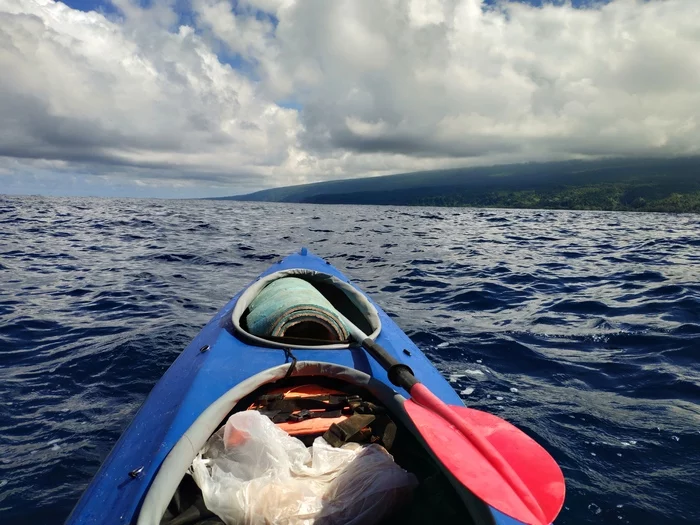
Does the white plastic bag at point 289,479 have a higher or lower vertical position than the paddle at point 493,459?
lower

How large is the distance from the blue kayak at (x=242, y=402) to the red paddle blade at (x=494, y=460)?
160 millimetres

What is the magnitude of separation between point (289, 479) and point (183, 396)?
123 cm

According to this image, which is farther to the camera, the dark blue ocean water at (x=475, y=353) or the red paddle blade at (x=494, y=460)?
the dark blue ocean water at (x=475, y=353)

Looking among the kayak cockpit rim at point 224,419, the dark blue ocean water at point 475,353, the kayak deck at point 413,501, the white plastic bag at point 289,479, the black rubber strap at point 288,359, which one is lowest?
the dark blue ocean water at point 475,353

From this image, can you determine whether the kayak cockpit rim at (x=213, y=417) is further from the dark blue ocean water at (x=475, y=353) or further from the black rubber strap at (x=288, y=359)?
the dark blue ocean water at (x=475, y=353)

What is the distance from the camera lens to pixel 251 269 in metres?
14.4

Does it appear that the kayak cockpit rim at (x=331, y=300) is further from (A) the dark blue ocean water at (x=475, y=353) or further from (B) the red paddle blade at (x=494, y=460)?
(B) the red paddle blade at (x=494, y=460)

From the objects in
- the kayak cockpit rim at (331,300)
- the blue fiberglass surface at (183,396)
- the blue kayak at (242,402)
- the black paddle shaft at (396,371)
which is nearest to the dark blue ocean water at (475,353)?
the blue fiberglass surface at (183,396)

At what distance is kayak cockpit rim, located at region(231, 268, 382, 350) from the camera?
14.4ft

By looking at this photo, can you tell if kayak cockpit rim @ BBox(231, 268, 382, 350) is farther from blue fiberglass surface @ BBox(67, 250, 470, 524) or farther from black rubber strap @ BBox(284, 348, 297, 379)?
black rubber strap @ BBox(284, 348, 297, 379)

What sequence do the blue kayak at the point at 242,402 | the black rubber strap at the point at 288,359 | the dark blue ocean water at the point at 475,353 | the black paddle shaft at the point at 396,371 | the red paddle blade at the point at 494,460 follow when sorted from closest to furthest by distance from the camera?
the red paddle blade at the point at 494,460
the blue kayak at the point at 242,402
the black paddle shaft at the point at 396,371
the black rubber strap at the point at 288,359
the dark blue ocean water at the point at 475,353

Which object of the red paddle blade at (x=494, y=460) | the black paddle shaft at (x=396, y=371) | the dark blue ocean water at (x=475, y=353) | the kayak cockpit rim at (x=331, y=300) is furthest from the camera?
the kayak cockpit rim at (x=331, y=300)

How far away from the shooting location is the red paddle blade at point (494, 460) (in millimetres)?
2125

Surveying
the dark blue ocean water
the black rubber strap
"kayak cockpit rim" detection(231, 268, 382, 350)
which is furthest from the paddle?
"kayak cockpit rim" detection(231, 268, 382, 350)
